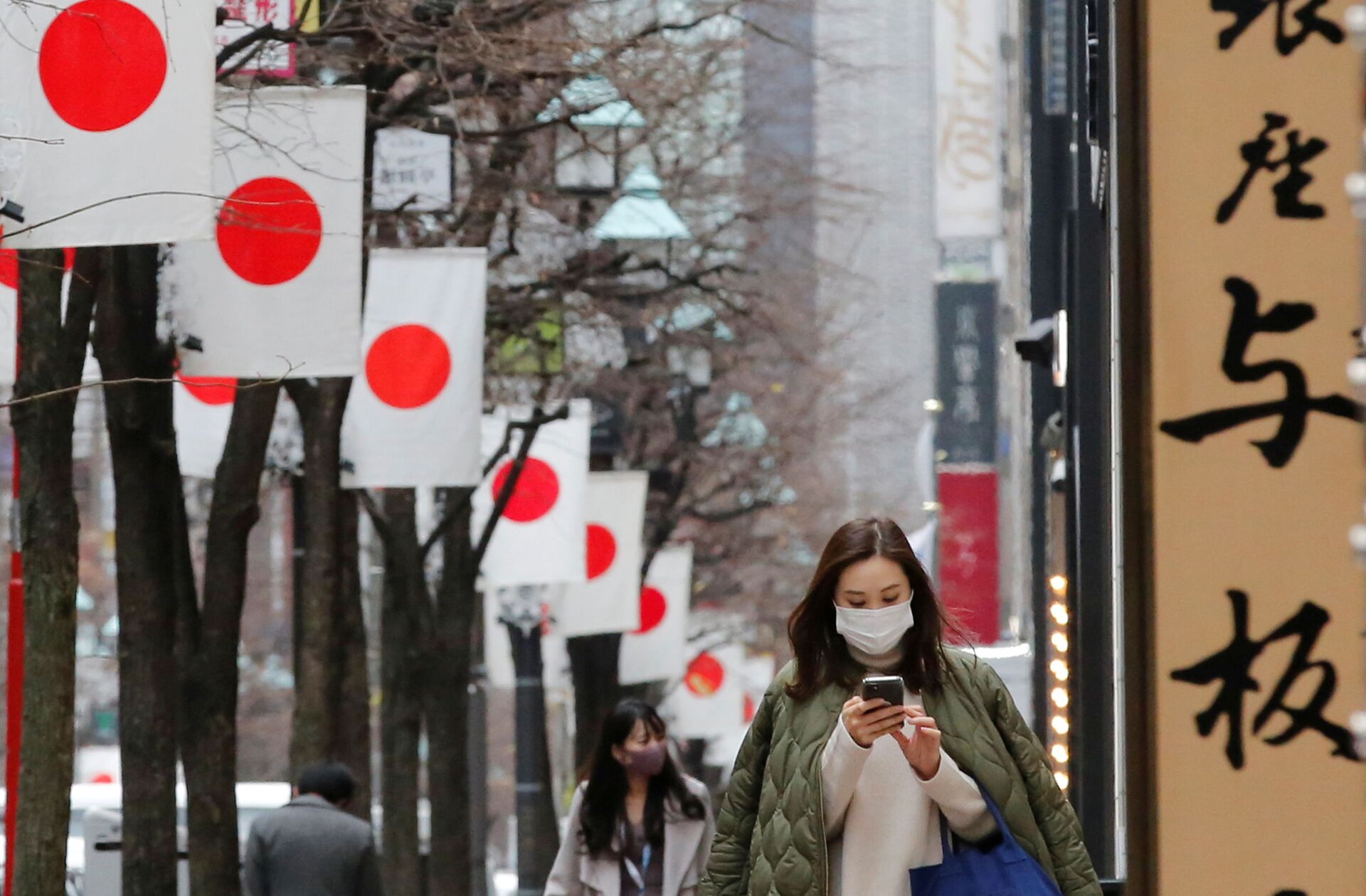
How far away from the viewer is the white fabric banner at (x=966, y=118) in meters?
38.0

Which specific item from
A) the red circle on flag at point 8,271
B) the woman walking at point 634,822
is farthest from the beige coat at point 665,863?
the red circle on flag at point 8,271

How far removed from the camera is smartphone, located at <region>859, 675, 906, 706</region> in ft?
17.1

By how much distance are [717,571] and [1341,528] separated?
33.6m

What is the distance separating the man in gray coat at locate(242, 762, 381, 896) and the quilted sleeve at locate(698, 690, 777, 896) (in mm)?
6154

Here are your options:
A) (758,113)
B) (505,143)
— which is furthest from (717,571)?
(505,143)

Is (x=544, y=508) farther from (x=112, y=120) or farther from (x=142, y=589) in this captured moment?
(x=112, y=120)

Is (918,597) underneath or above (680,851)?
above

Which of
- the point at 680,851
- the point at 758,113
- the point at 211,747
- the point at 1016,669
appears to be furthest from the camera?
the point at 758,113

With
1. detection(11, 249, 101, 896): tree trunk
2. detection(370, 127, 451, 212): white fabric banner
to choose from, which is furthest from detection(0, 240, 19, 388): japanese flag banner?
detection(370, 127, 451, 212): white fabric banner

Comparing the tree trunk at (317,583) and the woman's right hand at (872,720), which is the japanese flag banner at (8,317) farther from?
the woman's right hand at (872,720)

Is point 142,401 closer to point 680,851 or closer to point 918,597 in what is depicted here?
point 680,851

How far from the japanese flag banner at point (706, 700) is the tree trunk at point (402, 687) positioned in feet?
49.5

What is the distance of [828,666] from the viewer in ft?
18.3

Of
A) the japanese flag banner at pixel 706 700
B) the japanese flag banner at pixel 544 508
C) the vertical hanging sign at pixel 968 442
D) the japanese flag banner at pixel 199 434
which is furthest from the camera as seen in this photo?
the vertical hanging sign at pixel 968 442
